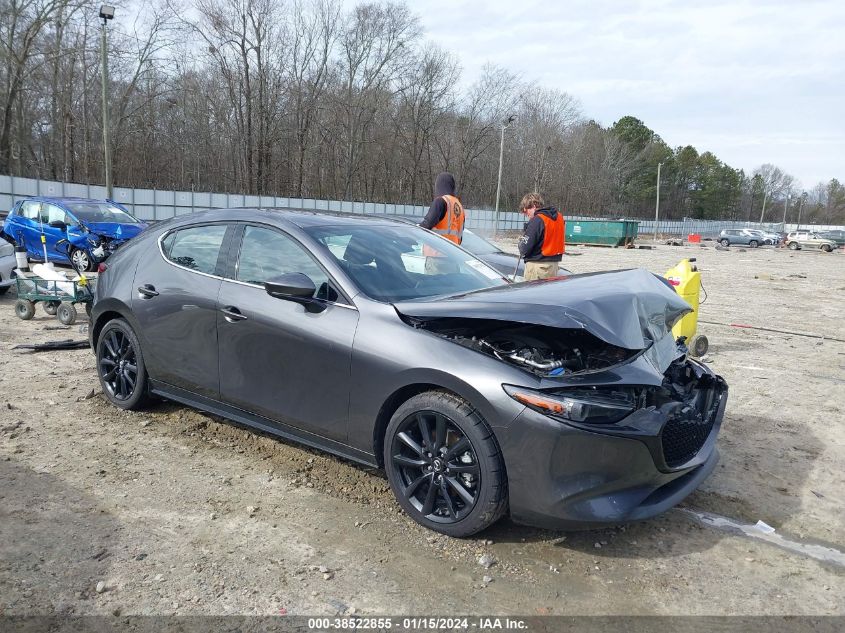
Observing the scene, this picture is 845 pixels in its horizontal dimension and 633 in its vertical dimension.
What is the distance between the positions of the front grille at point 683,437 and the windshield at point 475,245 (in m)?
7.27

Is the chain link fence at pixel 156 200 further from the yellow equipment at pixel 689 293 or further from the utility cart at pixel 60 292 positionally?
the yellow equipment at pixel 689 293

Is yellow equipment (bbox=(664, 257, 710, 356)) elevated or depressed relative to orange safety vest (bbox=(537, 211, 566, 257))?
depressed

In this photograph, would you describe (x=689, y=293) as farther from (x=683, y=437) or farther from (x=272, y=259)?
(x=272, y=259)

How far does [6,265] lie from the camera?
9914mm

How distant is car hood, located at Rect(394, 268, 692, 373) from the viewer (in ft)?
10.3

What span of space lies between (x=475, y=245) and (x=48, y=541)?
8808 mm

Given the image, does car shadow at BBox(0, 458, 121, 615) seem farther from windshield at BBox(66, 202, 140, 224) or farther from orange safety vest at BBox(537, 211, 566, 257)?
windshield at BBox(66, 202, 140, 224)

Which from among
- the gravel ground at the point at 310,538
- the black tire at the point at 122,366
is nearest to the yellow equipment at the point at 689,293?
the gravel ground at the point at 310,538

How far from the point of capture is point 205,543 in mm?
3184

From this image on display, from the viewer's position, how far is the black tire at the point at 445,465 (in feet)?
10.0

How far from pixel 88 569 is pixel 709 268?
25280 mm

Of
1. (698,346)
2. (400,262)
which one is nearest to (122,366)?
(400,262)

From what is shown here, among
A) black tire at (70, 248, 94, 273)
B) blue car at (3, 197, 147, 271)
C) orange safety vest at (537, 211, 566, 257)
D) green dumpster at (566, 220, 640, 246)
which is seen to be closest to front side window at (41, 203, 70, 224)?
blue car at (3, 197, 147, 271)

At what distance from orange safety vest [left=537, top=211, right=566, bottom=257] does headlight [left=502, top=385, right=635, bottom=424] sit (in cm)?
480
